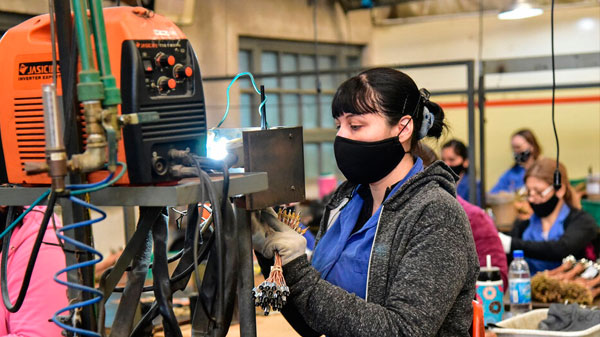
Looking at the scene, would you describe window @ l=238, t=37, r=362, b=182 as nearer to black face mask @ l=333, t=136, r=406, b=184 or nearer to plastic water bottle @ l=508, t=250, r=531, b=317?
plastic water bottle @ l=508, t=250, r=531, b=317

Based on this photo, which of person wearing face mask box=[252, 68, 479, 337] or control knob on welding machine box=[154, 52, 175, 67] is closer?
control knob on welding machine box=[154, 52, 175, 67]

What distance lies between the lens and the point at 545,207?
3738mm

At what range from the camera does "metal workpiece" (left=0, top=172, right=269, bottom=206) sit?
38.6 inches

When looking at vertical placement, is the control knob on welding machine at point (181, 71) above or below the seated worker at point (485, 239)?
above

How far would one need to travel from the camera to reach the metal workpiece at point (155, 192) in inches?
38.6

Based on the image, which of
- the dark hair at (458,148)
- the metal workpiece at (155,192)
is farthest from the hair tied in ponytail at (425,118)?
the dark hair at (458,148)

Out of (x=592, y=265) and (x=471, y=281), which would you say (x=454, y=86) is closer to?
(x=592, y=265)

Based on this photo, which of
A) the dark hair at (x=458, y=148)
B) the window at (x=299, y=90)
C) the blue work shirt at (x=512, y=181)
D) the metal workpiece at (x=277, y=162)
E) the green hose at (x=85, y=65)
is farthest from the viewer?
the window at (x=299, y=90)

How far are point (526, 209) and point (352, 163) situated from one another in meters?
2.96

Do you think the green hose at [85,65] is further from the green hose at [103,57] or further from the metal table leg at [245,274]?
the metal table leg at [245,274]

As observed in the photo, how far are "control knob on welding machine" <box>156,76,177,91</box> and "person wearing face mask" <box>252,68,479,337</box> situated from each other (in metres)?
0.33

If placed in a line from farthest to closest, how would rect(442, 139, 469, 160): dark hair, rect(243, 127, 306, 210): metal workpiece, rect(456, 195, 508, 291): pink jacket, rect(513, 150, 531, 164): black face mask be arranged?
rect(513, 150, 531, 164): black face mask → rect(442, 139, 469, 160): dark hair → rect(456, 195, 508, 291): pink jacket → rect(243, 127, 306, 210): metal workpiece

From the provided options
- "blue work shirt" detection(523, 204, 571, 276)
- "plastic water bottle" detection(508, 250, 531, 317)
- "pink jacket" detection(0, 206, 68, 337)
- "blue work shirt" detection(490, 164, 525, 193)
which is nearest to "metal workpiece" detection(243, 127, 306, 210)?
"pink jacket" detection(0, 206, 68, 337)

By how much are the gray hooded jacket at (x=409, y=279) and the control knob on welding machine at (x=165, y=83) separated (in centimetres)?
44
